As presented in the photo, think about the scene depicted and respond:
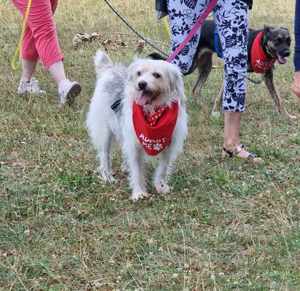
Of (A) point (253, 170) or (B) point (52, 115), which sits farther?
(B) point (52, 115)

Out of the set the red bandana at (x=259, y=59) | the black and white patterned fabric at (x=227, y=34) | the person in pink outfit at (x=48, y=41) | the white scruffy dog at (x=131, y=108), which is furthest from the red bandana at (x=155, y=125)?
the red bandana at (x=259, y=59)

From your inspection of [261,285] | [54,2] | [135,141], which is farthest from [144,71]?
[54,2]

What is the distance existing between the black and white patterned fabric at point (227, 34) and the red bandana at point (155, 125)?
0.67 m

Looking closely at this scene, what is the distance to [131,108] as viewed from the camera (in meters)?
4.35

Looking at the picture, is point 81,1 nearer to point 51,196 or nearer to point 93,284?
point 51,196

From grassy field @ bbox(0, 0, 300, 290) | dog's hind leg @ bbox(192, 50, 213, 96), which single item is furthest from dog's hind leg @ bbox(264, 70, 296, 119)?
dog's hind leg @ bbox(192, 50, 213, 96)

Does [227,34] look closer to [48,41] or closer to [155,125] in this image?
[155,125]

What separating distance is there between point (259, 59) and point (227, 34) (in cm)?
218

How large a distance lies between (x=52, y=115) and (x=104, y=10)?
6124 millimetres

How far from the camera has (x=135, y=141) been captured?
4.42 metres

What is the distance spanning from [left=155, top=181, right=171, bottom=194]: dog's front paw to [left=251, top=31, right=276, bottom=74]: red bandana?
276 cm

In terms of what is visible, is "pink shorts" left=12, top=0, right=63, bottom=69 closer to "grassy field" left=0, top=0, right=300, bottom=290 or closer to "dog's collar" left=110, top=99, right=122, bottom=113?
"grassy field" left=0, top=0, right=300, bottom=290

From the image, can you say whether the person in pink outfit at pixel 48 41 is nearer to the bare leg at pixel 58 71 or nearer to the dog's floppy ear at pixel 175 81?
the bare leg at pixel 58 71

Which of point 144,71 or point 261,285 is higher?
point 144,71
